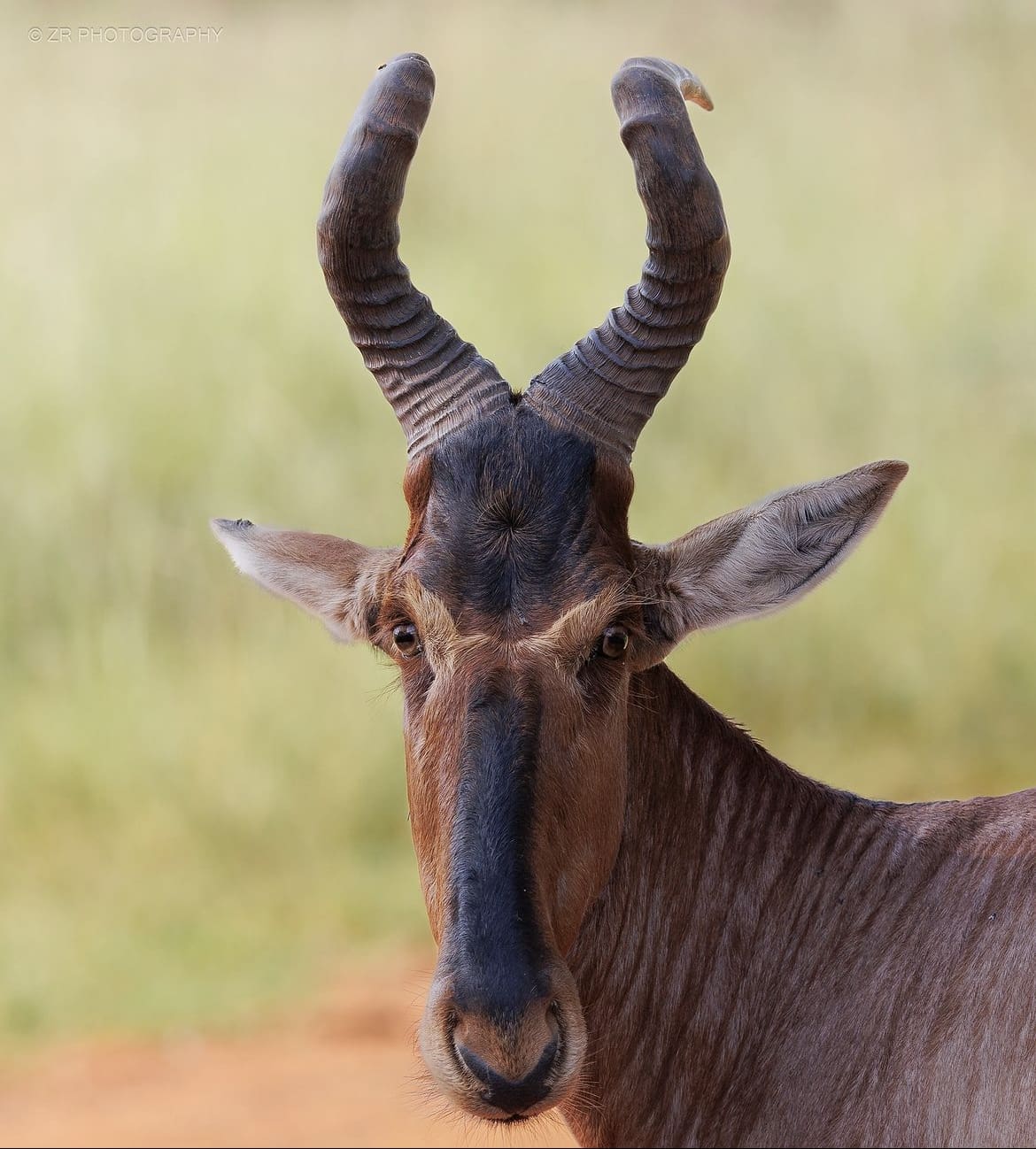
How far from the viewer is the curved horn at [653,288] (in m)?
5.10

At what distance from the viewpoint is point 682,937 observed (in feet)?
17.7

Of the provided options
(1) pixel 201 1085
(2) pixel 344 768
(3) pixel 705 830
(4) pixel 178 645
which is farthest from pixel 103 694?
(3) pixel 705 830

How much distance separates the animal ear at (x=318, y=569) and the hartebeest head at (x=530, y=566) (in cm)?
1

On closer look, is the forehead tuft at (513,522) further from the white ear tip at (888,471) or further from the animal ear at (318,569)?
the white ear tip at (888,471)

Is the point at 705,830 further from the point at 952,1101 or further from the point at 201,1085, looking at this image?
the point at 201,1085

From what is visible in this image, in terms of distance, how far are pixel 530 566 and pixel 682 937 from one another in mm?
1455

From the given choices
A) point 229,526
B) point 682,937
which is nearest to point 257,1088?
point 229,526

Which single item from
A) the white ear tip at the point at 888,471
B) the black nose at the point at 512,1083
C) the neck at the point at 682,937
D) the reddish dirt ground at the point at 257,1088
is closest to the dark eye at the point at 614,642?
the neck at the point at 682,937

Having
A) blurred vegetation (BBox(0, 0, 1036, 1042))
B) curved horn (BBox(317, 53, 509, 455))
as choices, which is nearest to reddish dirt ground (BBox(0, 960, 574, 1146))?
blurred vegetation (BBox(0, 0, 1036, 1042))

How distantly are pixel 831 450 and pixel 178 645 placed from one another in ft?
20.2

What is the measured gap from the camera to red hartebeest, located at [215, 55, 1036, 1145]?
4777 millimetres

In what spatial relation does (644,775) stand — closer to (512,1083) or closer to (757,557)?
(757,557)

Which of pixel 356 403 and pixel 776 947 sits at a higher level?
pixel 356 403

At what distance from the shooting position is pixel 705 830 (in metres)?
5.53
